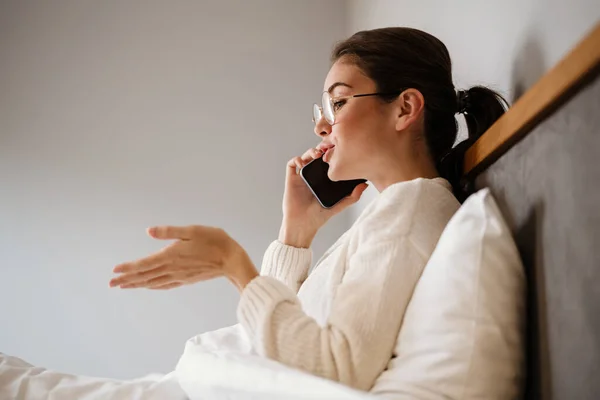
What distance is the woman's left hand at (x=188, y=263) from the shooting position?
813 mm

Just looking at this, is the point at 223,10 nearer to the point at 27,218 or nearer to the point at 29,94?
the point at 29,94

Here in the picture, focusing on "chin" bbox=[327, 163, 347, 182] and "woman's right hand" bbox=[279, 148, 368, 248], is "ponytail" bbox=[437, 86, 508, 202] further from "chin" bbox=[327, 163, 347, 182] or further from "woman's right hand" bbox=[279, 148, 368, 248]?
"woman's right hand" bbox=[279, 148, 368, 248]

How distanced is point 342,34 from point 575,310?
197 cm

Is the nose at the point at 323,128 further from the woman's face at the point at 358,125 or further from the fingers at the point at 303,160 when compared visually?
the fingers at the point at 303,160

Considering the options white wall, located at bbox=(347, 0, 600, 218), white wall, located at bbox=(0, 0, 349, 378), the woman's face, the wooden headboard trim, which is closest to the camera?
the wooden headboard trim

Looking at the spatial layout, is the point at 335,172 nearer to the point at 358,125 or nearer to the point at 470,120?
the point at 358,125

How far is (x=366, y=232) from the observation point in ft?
2.75

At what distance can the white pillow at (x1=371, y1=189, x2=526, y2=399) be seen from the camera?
2.00ft

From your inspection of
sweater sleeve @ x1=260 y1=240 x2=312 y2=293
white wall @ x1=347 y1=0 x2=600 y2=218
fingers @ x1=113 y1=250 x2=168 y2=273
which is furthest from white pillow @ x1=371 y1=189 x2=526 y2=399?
sweater sleeve @ x1=260 y1=240 x2=312 y2=293

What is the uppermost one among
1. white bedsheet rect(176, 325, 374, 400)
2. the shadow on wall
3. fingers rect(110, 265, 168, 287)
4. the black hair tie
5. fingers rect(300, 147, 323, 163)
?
the shadow on wall

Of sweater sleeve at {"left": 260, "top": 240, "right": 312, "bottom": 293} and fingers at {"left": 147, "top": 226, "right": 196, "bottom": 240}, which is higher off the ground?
fingers at {"left": 147, "top": 226, "right": 196, "bottom": 240}

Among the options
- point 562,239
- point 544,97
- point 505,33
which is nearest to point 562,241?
point 562,239

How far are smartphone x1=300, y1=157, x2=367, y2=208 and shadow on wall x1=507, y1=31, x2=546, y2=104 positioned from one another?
56 centimetres

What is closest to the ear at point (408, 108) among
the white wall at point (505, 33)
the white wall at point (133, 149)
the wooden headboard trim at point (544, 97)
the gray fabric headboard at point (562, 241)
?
the white wall at point (505, 33)
